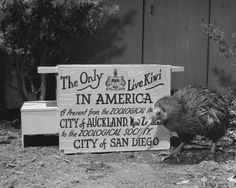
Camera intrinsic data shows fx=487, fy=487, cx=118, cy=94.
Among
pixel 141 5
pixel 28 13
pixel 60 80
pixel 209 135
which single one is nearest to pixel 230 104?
pixel 209 135

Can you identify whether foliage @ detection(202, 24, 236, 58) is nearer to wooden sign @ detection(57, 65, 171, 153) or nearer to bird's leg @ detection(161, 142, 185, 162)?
wooden sign @ detection(57, 65, 171, 153)

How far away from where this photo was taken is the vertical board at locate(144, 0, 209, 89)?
806 centimetres

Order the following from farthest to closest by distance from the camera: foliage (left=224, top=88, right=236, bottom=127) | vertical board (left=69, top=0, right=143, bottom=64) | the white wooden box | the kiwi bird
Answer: vertical board (left=69, top=0, right=143, bottom=64) < foliage (left=224, top=88, right=236, bottom=127) < the white wooden box < the kiwi bird

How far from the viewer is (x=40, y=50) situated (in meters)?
6.88

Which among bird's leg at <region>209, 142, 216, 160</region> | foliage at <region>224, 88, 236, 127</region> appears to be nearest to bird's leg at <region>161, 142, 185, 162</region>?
bird's leg at <region>209, 142, 216, 160</region>

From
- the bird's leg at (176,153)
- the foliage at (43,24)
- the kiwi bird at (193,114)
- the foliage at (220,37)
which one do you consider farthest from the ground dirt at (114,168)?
the foliage at (220,37)

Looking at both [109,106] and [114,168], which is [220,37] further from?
[114,168]

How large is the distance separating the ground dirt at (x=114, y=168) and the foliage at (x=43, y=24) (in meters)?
1.31

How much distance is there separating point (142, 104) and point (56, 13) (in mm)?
1696

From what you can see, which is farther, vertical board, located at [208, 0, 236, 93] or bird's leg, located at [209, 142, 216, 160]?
vertical board, located at [208, 0, 236, 93]

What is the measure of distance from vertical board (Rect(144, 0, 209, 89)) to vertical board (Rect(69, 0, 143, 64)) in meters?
0.20

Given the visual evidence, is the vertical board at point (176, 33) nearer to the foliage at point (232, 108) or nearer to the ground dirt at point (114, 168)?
the foliage at point (232, 108)

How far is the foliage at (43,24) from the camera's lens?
20.5ft

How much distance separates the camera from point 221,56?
8.29 metres
